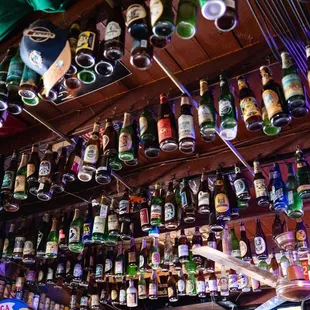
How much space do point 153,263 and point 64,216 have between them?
0.81 meters

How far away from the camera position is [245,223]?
3.37 meters

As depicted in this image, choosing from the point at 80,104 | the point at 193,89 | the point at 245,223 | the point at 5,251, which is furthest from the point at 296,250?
the point at 5,251

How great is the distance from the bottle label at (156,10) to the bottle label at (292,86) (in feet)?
1.94

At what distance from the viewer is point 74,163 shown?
2.59m

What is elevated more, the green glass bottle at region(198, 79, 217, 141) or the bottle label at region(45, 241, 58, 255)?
the green glass bottle at region(198, 79, 217, 141)

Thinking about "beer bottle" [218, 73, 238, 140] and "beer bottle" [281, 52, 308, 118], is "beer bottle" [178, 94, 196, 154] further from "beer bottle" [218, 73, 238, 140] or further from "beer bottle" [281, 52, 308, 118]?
"beer bottle" [281, 52, 308, 118]

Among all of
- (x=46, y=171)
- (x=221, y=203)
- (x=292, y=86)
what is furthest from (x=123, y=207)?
(x=292, y=86)

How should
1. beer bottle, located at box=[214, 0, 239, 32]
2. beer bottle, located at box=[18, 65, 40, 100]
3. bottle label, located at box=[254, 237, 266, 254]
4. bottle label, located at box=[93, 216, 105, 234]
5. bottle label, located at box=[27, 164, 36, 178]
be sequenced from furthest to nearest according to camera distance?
bottle label, located at box=[254, 237, 266, 254], bottle label, located at box=[93, 216, 105, 234], bottle label, located at box=[27, 164, 36, 178], beer bottle, located at box=[18, 65, 40, 100], beer bottle, located at box=[214, 0, 239, 32]

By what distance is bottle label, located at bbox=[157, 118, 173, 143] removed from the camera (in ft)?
6.76

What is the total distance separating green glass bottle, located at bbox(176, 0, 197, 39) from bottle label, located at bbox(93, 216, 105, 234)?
4.78 feet

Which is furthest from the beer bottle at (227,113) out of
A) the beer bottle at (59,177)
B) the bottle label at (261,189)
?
the beer bottle at (59,177)

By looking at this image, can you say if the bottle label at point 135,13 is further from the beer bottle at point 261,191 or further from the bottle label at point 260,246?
the bottle label at point 260,246

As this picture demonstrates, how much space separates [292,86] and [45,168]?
144cm

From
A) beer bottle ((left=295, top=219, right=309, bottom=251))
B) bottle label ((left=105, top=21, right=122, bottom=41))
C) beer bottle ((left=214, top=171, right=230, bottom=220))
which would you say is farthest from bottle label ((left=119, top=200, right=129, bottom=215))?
bottle label ((left=105, top=21, right=122, bottom=41))
